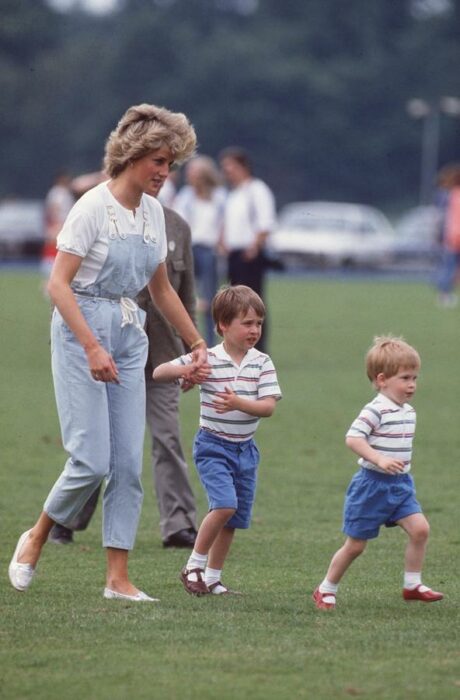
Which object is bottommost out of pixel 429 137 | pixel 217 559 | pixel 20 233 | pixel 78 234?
pixel 20 233

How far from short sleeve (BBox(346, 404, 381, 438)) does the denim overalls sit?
0.94m

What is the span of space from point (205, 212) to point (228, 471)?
11.3 metres

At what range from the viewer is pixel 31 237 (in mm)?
53094

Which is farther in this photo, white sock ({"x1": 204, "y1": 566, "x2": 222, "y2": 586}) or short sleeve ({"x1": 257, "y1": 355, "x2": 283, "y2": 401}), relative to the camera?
white sock ({"x1": 204, "y1": 566, "x2": 222, "y2": 586})

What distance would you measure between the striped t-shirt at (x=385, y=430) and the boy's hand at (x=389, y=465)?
0.43 ft

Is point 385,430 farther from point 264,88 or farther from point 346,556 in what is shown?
point 264,88

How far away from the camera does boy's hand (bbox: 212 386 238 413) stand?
21.7ft

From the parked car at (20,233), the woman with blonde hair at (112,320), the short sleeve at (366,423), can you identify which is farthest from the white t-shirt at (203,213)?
the parked car at (20,233)

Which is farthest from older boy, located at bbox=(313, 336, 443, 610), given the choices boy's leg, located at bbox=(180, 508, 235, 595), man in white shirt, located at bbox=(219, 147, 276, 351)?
man in white shirt, located at bbox=(219, 147, 276, 351)

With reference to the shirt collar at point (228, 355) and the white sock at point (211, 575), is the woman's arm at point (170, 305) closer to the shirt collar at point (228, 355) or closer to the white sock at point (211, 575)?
the shirt collar at point (228, 355)

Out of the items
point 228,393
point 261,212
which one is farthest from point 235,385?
point 261,212

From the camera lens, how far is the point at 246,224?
17188mm

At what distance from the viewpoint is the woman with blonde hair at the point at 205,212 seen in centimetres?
1747

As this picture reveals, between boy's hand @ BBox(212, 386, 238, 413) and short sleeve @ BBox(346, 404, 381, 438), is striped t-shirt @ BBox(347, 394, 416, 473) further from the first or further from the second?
boy's hand @ BBox(212, 386, 238, 413)
